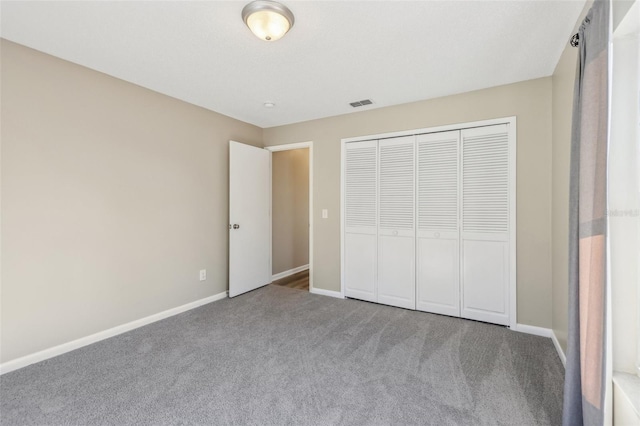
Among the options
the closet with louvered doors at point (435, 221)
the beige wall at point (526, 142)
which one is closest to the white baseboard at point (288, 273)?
the closet with louvered doors at point (435, 221)

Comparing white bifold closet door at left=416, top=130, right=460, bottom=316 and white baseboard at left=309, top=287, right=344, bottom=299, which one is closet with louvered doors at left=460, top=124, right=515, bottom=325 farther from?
white baseboard at left=309, top=287, right=344, bottom=299

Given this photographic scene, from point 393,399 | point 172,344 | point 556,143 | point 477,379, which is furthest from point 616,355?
point 172,344

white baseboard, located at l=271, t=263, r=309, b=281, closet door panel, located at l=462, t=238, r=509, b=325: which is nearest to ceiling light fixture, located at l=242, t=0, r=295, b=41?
closet door panel, located at l=462, t=238, r=509, b=325

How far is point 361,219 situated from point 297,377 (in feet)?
6.87

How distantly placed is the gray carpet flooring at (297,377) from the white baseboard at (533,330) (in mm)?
99

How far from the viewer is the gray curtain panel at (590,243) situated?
1312 millimetres

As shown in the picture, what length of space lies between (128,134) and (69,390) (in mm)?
2165

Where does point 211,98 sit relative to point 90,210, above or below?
above

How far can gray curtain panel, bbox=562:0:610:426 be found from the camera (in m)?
1.31

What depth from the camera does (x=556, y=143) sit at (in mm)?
2527

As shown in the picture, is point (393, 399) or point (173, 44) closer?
point (393, 399)

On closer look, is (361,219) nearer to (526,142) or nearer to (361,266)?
(361,266)

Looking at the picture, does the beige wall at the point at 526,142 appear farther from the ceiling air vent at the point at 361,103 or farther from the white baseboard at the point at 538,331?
the ceiling air vent at the point at 361,103

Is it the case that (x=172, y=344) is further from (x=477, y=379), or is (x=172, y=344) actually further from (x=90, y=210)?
(x=477, y=379)
